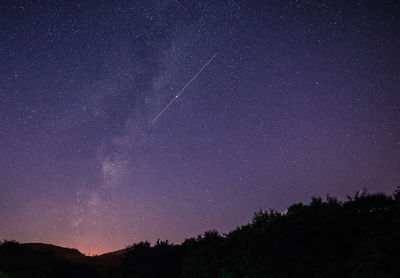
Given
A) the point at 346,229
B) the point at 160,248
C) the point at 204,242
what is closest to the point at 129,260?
the point at 160,248

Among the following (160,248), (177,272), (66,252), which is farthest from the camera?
(66,252)

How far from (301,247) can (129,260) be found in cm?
925

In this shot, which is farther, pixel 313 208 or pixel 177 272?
pixel 177 272

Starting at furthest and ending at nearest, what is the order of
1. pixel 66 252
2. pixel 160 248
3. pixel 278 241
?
pixel 66 252, pixel 160 248, pixel 278 241

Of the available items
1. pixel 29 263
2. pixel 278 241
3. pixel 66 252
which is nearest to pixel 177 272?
pixel 278 241

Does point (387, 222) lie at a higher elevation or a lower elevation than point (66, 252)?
lower

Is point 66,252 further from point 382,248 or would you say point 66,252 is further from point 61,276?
point 382,248

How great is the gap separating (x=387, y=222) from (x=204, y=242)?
6.37 metres

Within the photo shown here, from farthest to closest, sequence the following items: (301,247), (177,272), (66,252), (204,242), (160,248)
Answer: (66,252)
(160,248)
(177,272)
(204,242)
(301,247)

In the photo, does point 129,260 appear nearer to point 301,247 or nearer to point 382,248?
point 301,247

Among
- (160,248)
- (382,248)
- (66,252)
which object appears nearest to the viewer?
(382,248)

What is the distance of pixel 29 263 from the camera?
13.2 meters

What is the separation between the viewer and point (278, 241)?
A: 6.71 meters

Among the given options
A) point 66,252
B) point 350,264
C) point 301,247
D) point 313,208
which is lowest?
point 350,264
